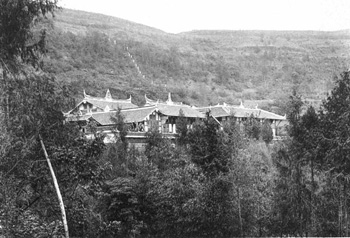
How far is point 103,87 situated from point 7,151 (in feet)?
168

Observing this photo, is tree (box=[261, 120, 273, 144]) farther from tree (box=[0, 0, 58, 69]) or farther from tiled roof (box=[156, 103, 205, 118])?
tree (box=[0, 0, 58, 69])

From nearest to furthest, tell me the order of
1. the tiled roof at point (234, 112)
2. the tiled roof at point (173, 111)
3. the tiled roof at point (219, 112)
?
the tiled roof at point (173, 111)
the tiled roof at point (219, 112)
the tiled roof at point (234, 112)

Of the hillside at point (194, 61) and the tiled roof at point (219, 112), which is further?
the hillside at point (194, 61)

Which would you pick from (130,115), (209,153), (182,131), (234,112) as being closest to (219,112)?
(234,112)

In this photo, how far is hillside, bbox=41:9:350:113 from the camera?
66.4 metres

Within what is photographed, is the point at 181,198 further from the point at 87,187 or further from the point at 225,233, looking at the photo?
the point at 87,187

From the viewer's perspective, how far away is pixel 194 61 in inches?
3863

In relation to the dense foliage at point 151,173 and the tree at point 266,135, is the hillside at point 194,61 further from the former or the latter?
the dense foliage at point 151,173

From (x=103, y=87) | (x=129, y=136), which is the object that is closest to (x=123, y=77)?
(x=103, y=87)

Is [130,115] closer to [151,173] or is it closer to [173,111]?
[173,111]

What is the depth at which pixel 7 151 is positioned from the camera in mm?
8344

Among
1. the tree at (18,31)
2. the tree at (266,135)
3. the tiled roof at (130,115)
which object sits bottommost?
the tree at (266,135)

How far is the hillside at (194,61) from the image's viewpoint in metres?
66.4

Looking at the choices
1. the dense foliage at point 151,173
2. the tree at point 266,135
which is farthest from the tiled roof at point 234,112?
the dense foliage at point 151,173
